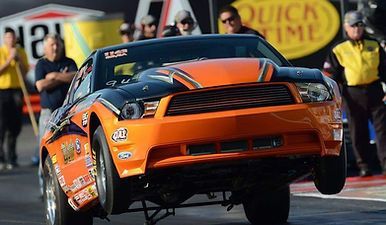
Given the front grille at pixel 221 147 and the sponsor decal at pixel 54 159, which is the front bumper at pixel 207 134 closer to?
the front grille at pixel 221 147

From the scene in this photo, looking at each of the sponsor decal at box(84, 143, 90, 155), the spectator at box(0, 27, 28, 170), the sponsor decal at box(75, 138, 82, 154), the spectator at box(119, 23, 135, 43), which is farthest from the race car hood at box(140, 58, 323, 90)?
the spectator at box(0, 27, 28, 170)

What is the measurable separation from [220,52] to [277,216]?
1.45 meters

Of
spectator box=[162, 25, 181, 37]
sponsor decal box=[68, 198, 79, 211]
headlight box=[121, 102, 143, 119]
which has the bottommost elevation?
spectator box=[162, 25, 181, 37]

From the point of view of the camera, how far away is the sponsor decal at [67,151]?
961cm

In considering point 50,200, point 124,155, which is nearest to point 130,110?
point 124,155

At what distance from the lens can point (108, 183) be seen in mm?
8680

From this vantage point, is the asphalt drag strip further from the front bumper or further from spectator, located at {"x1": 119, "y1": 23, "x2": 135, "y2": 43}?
the front bumper

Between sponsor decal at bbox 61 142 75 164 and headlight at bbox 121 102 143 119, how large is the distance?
1058 millimetres

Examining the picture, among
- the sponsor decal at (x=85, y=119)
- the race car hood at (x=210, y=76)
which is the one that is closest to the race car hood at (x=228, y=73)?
the race car hood at (x=210, y=76)

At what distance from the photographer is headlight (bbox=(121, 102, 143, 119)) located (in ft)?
28.2

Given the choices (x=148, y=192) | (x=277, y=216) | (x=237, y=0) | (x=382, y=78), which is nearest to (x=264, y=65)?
(x=148, y=192)

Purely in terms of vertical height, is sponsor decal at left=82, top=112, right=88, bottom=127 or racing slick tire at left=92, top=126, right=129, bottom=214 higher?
sponsor decal at left=82, top=112, right=88, bottom=127

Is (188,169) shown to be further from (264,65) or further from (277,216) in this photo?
(277,216)

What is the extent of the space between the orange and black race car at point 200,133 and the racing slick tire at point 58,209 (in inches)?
8.6
